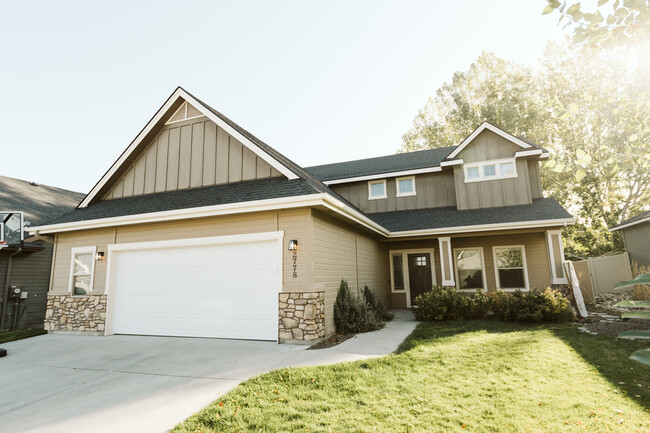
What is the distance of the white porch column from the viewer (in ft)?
37.1

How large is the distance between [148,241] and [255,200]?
3599 mm

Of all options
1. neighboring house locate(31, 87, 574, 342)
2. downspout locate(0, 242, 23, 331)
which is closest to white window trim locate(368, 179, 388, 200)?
neighboring house locate(31, 87, 574, 342)

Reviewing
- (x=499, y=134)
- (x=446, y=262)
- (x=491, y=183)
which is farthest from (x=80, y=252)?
(x=499, y=134)

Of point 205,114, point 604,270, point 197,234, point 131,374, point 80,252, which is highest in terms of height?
point 205,114

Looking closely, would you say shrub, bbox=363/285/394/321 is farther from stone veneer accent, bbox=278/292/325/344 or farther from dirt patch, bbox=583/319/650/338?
dirt patch, bbox=583/319/650/338

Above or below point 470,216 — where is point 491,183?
above

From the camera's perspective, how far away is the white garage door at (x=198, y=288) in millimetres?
7973

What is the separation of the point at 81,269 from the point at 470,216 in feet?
41.2

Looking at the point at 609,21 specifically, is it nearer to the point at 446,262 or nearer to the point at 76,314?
the point at 446,262

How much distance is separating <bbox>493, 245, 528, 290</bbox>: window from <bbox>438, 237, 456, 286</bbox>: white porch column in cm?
228

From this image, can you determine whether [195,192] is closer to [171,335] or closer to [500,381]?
[171,335]

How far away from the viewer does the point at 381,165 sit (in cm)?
1630

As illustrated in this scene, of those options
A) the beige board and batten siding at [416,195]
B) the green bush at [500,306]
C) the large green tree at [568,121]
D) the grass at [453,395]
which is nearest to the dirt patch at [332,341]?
the grass at [453,395]

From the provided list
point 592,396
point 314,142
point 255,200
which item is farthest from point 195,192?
point 314,142
